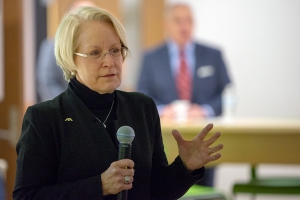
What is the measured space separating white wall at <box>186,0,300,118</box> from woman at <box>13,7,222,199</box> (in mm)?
5155

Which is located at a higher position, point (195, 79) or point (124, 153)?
point (195, 79)

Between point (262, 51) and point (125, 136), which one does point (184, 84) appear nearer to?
point (262, 51)

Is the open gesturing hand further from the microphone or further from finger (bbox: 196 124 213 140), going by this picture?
the microphone

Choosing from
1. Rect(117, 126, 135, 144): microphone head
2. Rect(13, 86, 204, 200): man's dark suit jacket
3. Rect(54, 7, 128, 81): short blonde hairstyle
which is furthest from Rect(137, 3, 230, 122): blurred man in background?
Rect(117, 126, 135, 144): microphone head

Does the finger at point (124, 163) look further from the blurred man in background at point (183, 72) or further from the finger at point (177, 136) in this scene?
the blurred man in background at point (183, 72)

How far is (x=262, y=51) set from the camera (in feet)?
22.3

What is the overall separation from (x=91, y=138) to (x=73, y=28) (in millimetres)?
334

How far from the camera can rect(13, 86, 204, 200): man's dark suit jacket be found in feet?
5.24

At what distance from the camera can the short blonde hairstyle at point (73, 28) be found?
168 centimetres

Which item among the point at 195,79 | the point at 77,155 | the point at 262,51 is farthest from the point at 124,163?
the point at 262,51

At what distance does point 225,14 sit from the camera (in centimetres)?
689

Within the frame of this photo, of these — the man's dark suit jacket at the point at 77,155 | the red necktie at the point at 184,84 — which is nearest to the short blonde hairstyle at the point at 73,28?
the man's dark suit jacket at the point at 77,155

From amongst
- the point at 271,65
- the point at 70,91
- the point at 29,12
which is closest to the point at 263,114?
the point at 271,65

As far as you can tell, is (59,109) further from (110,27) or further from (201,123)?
(201,123)
